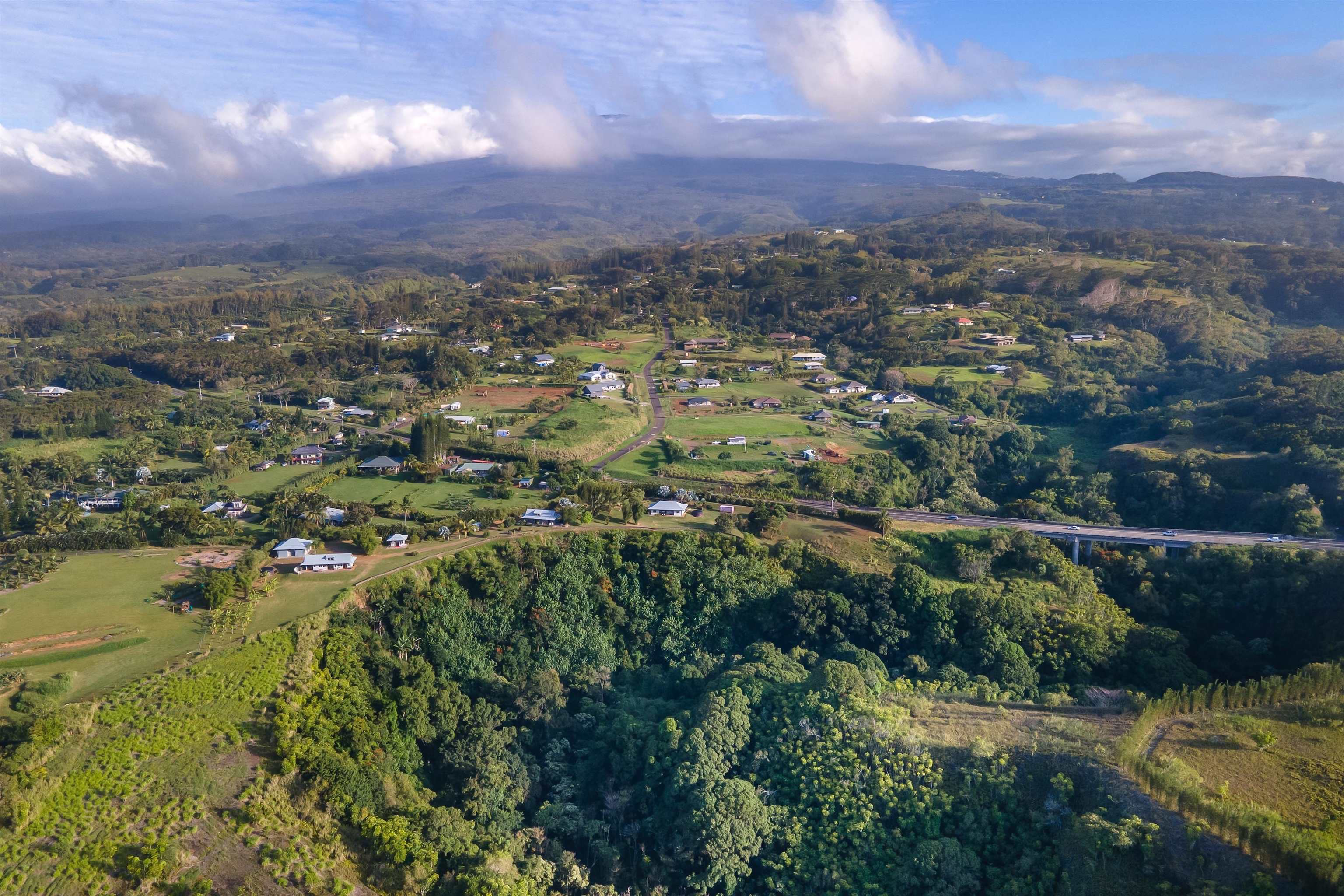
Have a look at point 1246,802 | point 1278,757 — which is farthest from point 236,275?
point 1246,802

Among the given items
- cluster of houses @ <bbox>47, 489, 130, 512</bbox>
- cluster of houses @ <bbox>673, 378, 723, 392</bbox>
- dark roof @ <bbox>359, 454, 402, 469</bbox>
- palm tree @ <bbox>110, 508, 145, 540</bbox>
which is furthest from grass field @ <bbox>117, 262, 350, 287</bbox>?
palm tree @ <bbox>110, 508, 145, 540</bbox>

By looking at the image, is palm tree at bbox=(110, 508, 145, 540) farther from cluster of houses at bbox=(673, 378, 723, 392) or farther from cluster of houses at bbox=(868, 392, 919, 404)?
cluster of houses at bbox=(868, 392, 919, 404)

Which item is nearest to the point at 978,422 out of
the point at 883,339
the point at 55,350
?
the point at 883,339

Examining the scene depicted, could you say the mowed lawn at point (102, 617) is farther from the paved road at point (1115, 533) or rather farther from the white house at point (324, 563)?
the paved road at point (1115, 533)

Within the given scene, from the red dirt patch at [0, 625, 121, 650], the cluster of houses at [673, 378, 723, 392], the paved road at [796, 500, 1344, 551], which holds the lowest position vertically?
the paved road at [796, 500, 1344, 551]

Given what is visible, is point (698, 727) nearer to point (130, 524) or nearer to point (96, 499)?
point (130, 524)

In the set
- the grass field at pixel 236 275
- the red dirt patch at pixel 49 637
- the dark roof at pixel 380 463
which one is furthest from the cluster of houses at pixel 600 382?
the grass field at pixel 236 275
